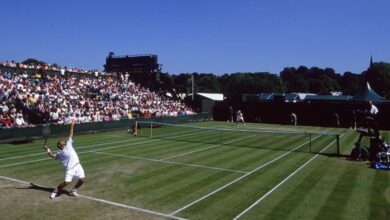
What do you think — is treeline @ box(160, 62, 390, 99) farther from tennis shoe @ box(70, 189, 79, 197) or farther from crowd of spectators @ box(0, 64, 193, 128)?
tennis shoe @ box(70, 189, 79, 197)

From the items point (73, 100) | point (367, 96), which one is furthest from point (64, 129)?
point (367, 96)

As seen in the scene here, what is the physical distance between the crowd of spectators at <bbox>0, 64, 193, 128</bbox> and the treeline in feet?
209

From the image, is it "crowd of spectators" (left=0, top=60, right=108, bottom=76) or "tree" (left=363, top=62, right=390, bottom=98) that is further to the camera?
"tree" (left=363, top=62, right=390, bottom=98)

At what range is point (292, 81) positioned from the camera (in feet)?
539

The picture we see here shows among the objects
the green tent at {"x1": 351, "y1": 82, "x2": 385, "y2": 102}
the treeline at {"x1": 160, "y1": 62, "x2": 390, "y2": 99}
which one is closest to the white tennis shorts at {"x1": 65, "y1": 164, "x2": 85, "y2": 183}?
the green tent at {"x1": 351, "y1": 82, "x2": 385, "y2": 102}

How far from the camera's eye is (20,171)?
16156 mm

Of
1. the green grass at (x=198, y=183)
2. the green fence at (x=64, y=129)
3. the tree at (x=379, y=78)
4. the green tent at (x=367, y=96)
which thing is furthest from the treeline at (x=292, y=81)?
the green grass at (x=198, y=183)

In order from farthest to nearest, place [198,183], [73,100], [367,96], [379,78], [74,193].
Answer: [379,78], [367,96], [73,100], [198,183], [74,193]

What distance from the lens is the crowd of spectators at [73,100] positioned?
99.8 feet

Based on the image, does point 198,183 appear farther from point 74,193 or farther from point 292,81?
point 292,81

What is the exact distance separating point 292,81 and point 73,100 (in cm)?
13851

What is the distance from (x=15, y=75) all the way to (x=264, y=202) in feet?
102

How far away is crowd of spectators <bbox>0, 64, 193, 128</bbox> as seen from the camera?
3042cm

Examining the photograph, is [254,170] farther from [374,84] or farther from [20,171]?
[374,84]
